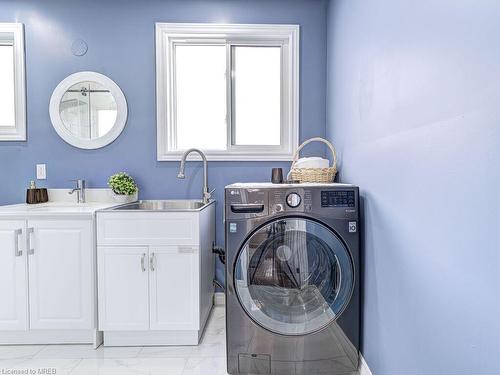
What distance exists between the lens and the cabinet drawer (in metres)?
1.93

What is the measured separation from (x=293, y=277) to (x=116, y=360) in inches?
45.9

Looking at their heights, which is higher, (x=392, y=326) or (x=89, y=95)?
(x=89, y=95)

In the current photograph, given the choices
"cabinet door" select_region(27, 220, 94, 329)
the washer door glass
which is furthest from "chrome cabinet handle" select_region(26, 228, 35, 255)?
the washer door glass

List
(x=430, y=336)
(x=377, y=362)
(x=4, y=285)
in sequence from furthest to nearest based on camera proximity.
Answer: (x=4, y=285)
(x=377, y=362)
(x=430, y=336)

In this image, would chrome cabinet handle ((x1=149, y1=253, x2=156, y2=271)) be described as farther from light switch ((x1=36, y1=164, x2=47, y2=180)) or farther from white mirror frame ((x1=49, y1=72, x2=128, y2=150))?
light switch ((x1=36, y1=164, x2=47, y2=180))

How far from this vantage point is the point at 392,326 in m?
1.33

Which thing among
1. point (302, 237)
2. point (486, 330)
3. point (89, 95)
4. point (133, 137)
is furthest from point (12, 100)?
point (486, 330)

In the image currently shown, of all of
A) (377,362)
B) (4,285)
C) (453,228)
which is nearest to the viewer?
(453,228)

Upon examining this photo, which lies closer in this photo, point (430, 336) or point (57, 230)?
point (430, 336)

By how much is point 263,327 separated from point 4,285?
5.29ft

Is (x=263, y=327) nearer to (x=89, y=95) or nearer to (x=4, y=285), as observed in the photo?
(x=4, y=285)

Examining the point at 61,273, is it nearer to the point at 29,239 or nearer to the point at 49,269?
the point at 49,269

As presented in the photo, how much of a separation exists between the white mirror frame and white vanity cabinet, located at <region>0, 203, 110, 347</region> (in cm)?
80

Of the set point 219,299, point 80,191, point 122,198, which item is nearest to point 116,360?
point 219,299
